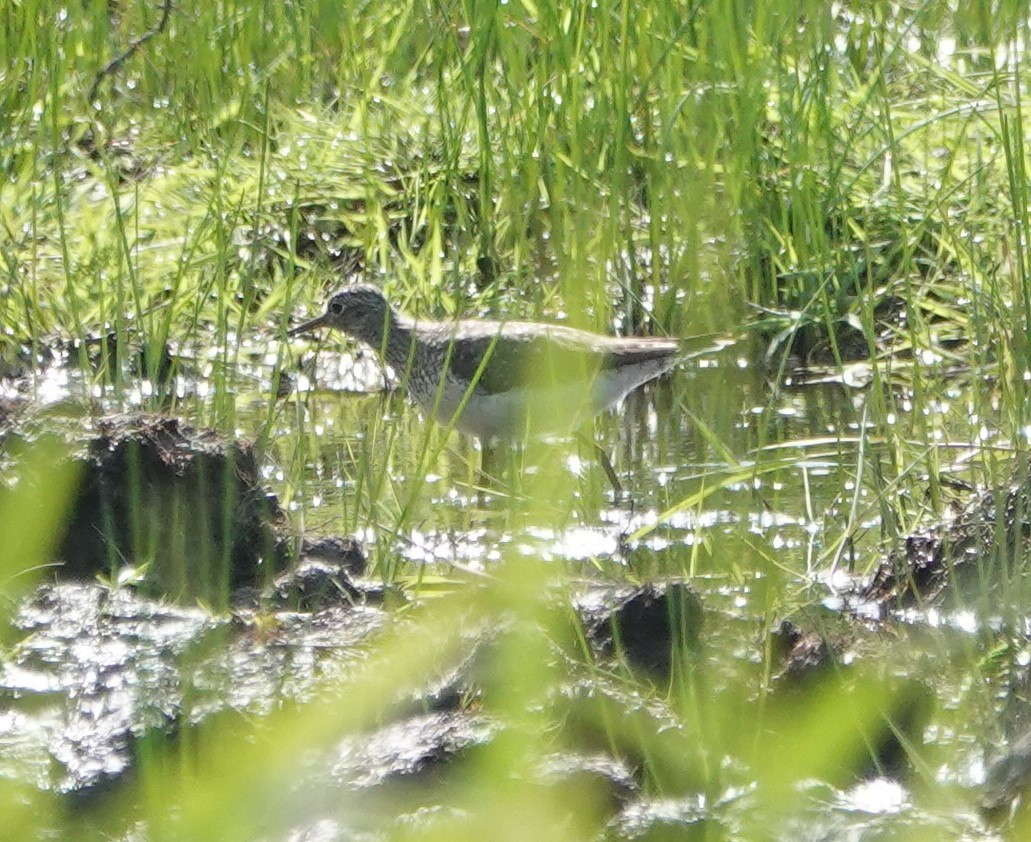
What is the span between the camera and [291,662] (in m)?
3.65

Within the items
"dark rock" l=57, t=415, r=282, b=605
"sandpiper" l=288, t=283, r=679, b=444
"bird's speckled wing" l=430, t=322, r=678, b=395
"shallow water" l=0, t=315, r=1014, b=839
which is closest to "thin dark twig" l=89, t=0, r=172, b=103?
"shallow water" l=0, t=315, r=1014, b=839

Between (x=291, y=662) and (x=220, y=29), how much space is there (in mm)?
4021

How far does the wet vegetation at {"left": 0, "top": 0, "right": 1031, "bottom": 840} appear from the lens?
10.1ft

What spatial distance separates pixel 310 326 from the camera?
20.5ft

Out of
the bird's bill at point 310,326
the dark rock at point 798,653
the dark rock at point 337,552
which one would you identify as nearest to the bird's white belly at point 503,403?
the bird's bill at point 310,326

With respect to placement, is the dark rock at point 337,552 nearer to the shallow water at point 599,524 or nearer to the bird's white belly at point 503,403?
the shallow water at point 599,524

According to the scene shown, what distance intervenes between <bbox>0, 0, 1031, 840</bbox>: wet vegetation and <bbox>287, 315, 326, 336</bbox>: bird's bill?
0.13m

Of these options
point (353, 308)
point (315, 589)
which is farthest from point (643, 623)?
point (353, 308)

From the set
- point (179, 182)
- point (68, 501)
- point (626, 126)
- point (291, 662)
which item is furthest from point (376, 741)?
point (179, 182)

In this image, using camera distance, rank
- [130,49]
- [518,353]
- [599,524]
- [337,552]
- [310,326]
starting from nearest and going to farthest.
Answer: [337,552], [599,524], [130,49], [518,353], [310,326]

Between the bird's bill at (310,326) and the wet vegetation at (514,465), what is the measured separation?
0.13m

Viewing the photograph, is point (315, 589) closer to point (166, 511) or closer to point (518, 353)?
point (166, 511)

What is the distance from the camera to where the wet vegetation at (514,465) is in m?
3.06

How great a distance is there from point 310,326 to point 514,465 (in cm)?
178
